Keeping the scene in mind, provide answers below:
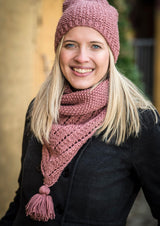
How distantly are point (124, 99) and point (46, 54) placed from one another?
2.13 meters

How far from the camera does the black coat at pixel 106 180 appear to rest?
5.85 ft

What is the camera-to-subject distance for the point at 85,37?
1.89 meters

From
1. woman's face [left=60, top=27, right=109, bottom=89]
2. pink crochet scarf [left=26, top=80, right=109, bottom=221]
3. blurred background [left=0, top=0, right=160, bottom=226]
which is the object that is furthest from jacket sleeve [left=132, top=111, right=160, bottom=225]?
blurred background [left=0, top=0, right=160, bottom=226]

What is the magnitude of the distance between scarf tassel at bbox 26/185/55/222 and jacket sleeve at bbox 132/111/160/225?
52cm

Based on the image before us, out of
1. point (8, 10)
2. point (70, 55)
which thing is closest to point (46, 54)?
point (8, 10)

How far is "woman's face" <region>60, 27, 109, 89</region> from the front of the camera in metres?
1.90

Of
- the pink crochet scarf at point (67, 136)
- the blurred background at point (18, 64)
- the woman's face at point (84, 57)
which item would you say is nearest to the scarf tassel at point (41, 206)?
the pink crochet scarf at point (67, 136)

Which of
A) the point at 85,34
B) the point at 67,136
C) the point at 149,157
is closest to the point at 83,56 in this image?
the point at 85,34

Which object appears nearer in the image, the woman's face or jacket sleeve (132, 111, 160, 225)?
jacket sleeve (132, 111, 160, 225)

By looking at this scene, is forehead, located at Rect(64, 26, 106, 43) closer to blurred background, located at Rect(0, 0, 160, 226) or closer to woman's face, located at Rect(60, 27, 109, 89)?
woman's face, located at Rect(60, 27, 109, 89)

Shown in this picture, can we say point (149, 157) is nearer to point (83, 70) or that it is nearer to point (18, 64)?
point (83, 70)

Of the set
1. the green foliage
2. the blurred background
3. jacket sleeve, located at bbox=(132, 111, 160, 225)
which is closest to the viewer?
jacket sleeve, located at bbox=(132, 111, 160, 225)

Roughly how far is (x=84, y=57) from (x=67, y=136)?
18.4 inches

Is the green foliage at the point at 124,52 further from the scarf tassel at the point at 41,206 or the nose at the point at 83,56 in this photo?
the scarf tassel at the point at 41,206
